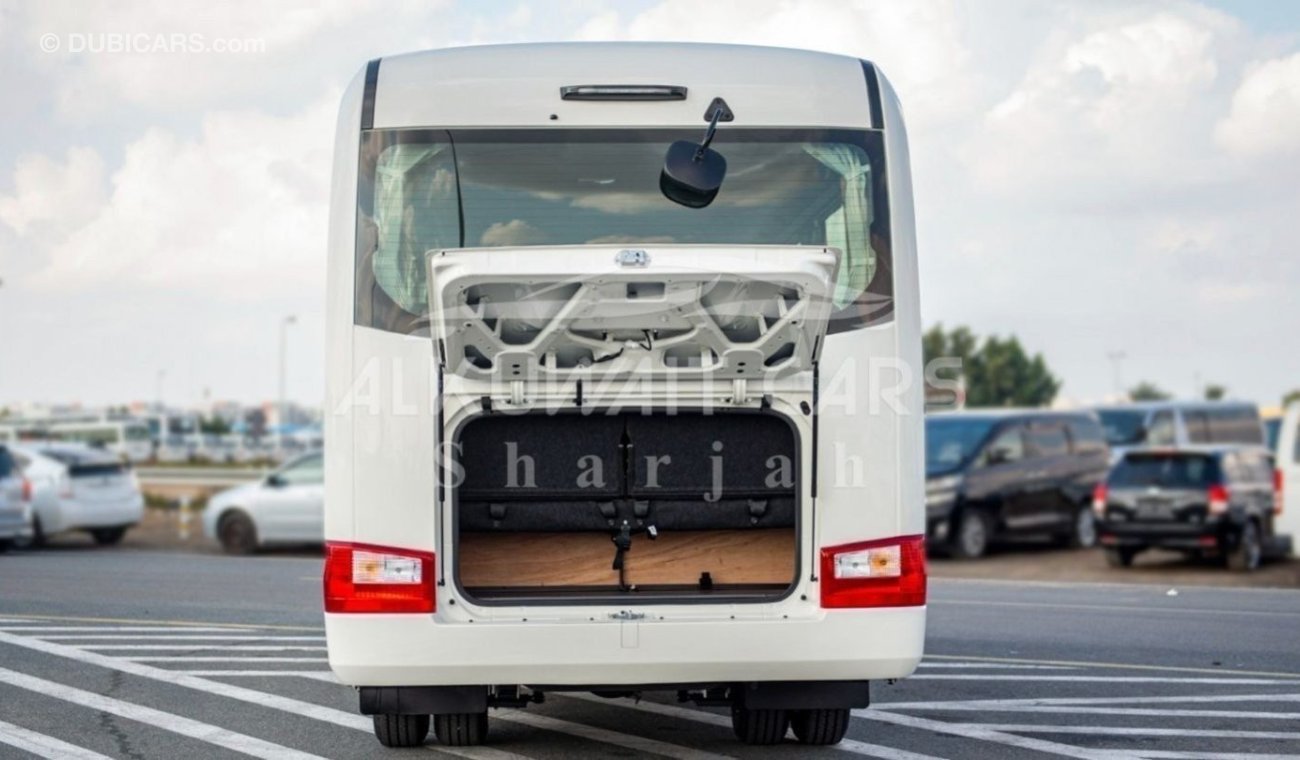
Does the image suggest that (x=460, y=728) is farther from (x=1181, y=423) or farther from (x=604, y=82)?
(x=1181, y=423)

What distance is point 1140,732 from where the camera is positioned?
8.34m

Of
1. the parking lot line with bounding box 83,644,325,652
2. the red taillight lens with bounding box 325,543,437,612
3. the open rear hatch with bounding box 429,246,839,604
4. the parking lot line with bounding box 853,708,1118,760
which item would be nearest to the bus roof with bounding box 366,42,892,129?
the open rear hatch with bounding box 429,246,839,604

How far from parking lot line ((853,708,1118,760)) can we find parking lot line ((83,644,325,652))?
13.8ft

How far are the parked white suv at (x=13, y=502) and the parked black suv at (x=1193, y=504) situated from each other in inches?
541

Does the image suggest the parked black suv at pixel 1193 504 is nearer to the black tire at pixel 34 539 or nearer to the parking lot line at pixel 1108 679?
the parking lot line at pixel 1108 679

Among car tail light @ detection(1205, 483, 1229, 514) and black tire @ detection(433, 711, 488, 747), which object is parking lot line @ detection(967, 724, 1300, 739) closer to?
black tire @ detection(433, 711, 488, 747)

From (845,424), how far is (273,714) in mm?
3573

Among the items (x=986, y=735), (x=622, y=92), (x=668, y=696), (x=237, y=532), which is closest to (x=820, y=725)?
(x=986, y=735)

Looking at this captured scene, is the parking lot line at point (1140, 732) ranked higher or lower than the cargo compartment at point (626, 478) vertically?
lower

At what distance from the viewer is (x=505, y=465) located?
719 centimetres

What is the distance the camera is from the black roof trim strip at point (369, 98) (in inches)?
280

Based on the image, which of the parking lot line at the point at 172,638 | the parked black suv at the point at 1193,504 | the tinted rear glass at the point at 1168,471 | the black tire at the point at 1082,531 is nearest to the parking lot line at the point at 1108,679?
the parking lot line at the point at 172,638

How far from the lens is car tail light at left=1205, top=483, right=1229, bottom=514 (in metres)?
21.4

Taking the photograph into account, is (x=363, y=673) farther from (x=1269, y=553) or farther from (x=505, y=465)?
(x=1269, y=553)
